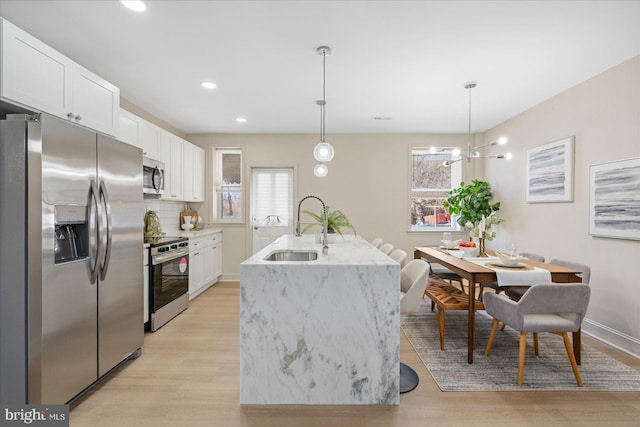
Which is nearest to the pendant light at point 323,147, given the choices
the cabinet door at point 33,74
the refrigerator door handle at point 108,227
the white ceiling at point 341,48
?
the white ceiling at point 341,48

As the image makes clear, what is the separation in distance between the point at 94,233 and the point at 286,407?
1768mm

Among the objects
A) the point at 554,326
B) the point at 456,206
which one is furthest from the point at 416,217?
the point at 554,326

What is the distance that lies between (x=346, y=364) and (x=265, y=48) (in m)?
2.61

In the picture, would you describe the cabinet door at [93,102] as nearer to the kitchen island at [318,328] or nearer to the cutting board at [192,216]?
the kitchen island at [318,328]

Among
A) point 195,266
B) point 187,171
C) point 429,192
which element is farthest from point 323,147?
point 429,192

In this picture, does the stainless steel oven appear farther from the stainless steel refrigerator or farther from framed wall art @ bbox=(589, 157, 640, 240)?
framed wall art @ bbox=(589, 157, 640, 240)

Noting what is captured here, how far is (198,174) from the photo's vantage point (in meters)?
5.35

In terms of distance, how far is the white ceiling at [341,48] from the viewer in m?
2.20

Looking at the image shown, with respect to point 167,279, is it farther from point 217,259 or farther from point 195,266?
point 217,259

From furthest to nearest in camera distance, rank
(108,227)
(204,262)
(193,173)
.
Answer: (193,173), (204,262), (108,227)

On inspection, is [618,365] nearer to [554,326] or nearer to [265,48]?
[554,326]

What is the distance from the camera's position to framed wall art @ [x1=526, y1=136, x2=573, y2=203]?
11.9 ft

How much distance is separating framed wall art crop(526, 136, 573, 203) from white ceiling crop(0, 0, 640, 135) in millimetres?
656

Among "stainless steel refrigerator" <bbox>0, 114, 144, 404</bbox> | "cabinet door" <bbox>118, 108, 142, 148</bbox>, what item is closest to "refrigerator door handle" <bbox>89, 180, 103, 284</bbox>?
"stainless steel refrigerator" <bbox>0, 114, 144, 404</bbox>
